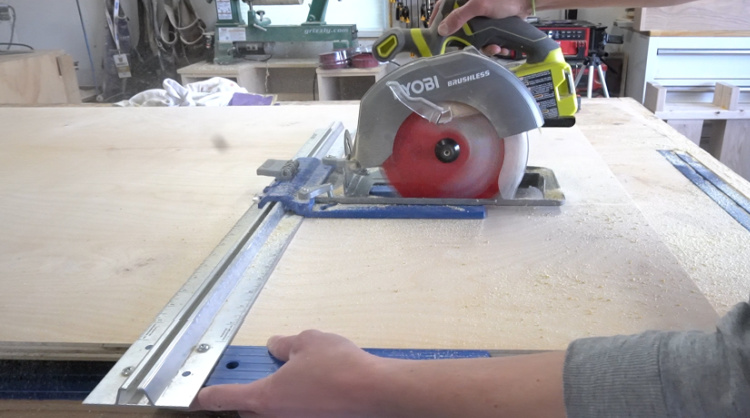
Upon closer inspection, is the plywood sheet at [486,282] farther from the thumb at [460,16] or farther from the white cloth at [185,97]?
the white cloth at [185,97]

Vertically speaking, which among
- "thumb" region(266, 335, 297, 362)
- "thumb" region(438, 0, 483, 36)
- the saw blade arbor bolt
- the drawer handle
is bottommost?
"thumb" region(266, 335, 297, 362)

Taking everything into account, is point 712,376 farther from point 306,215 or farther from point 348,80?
point 348,80

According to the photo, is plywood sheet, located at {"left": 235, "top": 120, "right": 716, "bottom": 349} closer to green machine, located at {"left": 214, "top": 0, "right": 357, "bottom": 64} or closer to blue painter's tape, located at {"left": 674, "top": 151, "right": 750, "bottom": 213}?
blue painter's tape, located at {"left": 674, "top": 151, "right": 750, "bottom": 213}

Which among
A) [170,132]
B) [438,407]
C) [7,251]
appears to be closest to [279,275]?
[438,407]

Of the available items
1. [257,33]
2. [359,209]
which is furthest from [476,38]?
[257,33]

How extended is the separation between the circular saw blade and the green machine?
245 cm

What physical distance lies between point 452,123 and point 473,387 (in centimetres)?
64

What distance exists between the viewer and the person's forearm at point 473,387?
1.76 feet

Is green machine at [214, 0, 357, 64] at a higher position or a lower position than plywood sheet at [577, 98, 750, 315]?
higher

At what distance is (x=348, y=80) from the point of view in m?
3.67

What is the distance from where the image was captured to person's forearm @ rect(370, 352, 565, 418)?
538mm

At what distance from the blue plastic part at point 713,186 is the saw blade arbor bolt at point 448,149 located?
53 centimetres

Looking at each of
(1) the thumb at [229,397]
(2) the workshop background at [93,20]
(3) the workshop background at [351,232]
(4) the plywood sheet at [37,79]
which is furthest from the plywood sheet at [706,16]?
(4) the plywood sheet at [37,79]

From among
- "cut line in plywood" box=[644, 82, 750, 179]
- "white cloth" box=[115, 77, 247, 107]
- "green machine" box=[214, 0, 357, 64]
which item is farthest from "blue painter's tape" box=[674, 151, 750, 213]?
"green machine" box=[214, 0, 357, 64]
